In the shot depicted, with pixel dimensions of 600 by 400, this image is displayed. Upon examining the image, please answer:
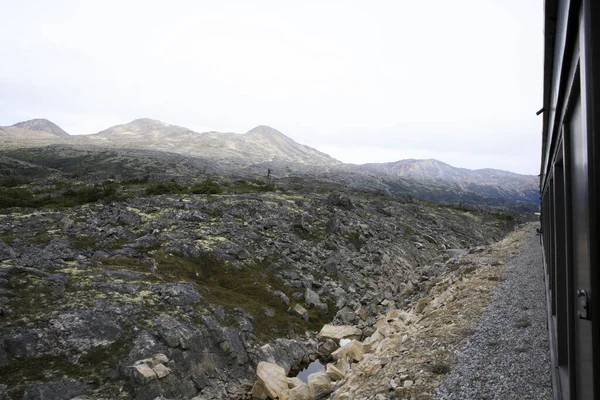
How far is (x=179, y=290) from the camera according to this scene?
17531 millimetres

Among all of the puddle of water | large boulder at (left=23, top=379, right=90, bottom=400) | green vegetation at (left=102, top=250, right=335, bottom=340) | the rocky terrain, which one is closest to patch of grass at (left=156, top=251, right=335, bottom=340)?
green vegetation at (left=102, top=250, right=335, bottom=340)

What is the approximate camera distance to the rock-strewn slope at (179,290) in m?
12.4

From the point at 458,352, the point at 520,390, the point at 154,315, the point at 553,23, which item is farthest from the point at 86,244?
the point at 553,23

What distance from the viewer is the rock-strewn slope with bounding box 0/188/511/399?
40.7 feet

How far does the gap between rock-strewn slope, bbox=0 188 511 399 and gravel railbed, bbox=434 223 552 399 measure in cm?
848

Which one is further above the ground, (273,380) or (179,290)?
(179,290)

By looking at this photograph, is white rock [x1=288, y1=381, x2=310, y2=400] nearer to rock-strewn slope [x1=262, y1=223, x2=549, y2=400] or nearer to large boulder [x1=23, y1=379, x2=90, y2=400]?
rock-strewn slope [x1=262, y1=223, x2=549, y2=400]

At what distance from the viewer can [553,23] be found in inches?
158

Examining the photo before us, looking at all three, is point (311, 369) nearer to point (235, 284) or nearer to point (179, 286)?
point (235, 284)

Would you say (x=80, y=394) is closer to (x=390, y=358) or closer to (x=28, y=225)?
(x=390, y=358)

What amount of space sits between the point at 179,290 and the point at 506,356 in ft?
46.5

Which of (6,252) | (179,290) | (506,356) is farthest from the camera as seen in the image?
(179,290)

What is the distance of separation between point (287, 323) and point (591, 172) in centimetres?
1881

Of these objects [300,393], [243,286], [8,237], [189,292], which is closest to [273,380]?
[300,393]
